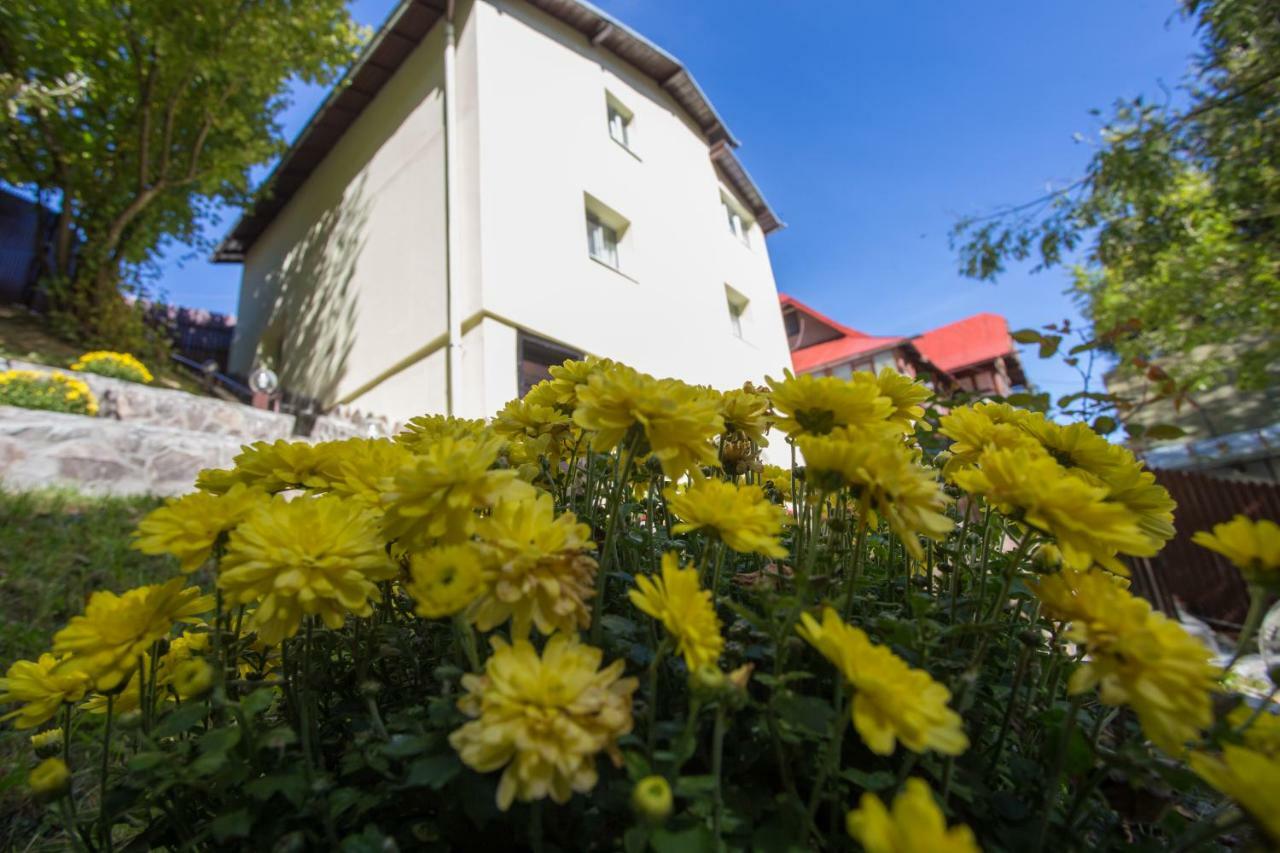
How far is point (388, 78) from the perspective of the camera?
7535 mm

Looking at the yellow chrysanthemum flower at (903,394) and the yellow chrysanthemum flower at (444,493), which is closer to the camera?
the yellow chrysanthemum flower at (444,493)

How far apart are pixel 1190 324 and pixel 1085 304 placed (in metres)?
6.03

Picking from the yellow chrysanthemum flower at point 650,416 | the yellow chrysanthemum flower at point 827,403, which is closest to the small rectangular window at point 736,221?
the yellow chrysanthemum flower at point 827,403

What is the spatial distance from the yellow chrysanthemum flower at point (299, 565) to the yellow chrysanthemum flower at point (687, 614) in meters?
0.33

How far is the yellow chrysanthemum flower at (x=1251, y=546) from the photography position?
0.60m

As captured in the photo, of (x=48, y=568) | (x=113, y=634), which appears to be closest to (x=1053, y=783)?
(x=113, y=634)

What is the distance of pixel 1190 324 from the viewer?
29.8 feet

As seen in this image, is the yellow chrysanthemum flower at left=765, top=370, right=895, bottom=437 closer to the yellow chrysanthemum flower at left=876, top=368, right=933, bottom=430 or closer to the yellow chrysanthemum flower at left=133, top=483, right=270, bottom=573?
the yellow chrysanthemum flower at left=876, top=368, right=933, bottom=430

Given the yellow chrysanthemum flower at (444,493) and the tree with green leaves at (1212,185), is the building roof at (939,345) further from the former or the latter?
the yellow chrysanthemum flower at (444,493)

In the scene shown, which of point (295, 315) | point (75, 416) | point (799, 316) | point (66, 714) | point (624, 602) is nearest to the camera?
point (66, 714)

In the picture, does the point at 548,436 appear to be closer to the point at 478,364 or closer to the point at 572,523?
the point at 572,523

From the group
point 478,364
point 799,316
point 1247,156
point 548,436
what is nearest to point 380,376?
point 478,364

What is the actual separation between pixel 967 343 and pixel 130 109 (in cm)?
1983

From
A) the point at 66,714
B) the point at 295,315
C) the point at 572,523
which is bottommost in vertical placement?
the point at 66,714
